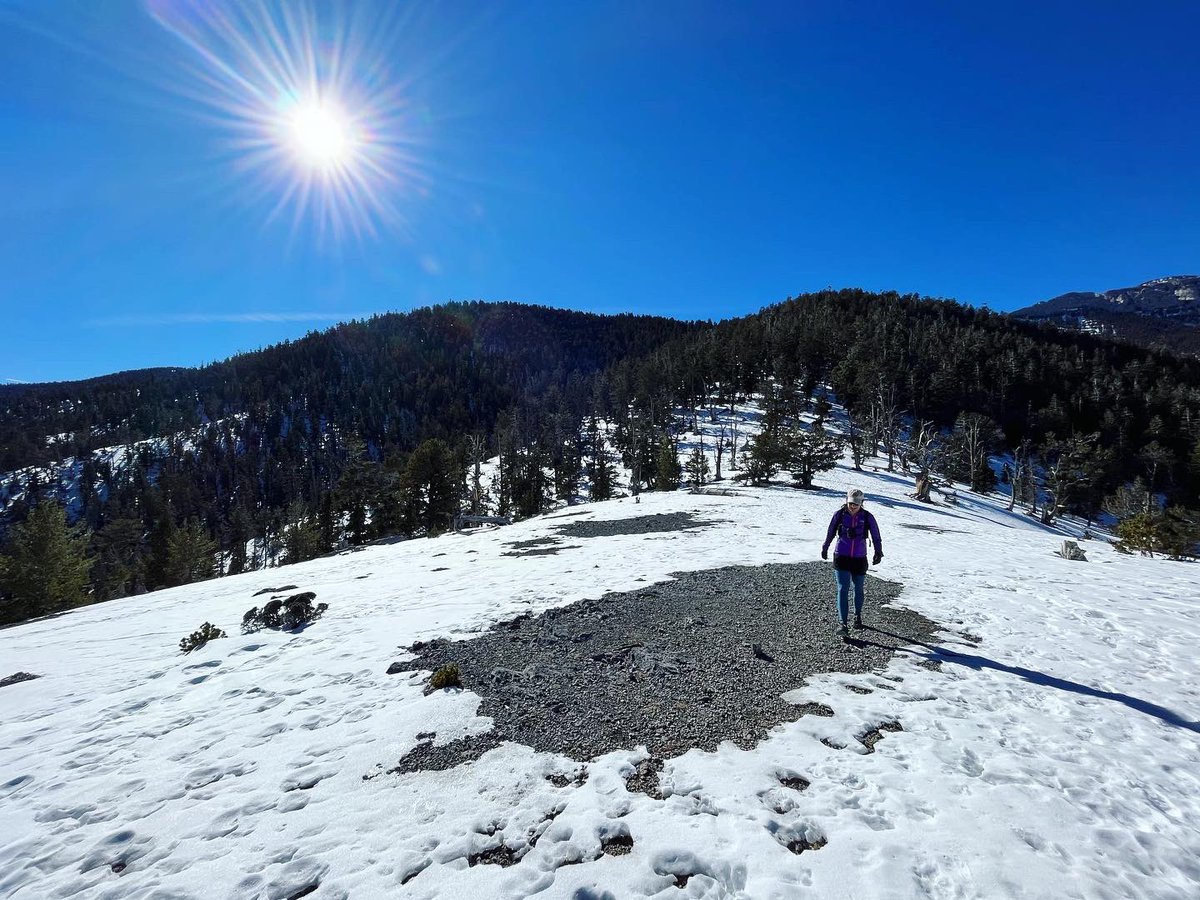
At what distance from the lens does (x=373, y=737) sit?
622 centimetres

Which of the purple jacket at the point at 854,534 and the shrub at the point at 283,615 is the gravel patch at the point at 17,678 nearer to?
the shrub at the point at 283,615

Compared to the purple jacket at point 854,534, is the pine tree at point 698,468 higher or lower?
lower

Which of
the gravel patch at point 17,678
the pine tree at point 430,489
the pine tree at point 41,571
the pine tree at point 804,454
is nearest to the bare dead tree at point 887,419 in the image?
the pine tree at point 804,454

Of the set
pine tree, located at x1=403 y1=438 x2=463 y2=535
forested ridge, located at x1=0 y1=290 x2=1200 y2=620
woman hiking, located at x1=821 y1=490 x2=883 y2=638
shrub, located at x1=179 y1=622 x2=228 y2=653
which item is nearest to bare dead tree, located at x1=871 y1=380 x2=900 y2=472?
forested ridge, located at x1=0 y1=290 x2=1200 y2=620

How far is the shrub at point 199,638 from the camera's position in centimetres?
1080

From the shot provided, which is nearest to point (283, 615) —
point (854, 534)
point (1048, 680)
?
point (854, 534)

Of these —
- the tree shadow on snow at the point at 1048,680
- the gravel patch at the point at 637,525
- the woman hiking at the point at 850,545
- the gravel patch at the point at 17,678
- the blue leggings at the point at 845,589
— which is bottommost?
the gravel patch at the point at 637,525

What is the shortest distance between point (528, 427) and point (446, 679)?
376 feet

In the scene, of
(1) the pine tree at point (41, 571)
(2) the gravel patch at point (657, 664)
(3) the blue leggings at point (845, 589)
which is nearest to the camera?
(2) the gravel patch at point (657, 664)

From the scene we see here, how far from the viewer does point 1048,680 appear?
283 inches

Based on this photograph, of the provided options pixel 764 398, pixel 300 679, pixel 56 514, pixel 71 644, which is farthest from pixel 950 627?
pixel 764 398

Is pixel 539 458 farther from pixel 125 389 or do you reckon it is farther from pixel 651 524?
pixel 125 389

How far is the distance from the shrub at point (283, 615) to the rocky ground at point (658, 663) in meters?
4.97

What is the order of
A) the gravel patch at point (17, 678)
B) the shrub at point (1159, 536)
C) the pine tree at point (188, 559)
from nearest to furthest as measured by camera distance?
the gravel patch at point (17, 678)
the shrub at point (1159, 536)
the pine tree at point (188, 559)
